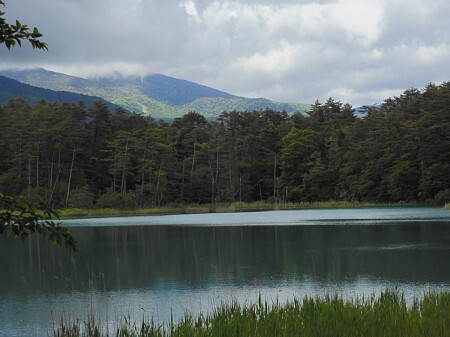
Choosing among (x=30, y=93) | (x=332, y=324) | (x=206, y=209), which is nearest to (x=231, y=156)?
(x=206, y=209)

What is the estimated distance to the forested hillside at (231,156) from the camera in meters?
51.6

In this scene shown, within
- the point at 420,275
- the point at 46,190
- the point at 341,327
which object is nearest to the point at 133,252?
the point at 420,275

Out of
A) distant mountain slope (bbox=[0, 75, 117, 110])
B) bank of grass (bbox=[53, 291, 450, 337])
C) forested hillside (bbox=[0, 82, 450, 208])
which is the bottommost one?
bank of grass (bbox=[53, 291, 450, 337])

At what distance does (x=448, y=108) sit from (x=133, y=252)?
38.6 meters

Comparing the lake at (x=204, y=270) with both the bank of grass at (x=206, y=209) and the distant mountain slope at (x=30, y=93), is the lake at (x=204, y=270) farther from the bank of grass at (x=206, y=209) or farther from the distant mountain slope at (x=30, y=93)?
the distant mountain slope at (x=30, y=93)

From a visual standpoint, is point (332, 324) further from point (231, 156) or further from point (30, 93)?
point (30, 93)

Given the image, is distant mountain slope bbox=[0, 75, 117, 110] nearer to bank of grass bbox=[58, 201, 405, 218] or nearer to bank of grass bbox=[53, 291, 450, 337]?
bank of grass bbox=[58, 201, 405, 218]

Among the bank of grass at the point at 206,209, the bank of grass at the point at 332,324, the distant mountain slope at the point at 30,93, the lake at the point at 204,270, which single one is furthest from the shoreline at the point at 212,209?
the distant mountain slope at the point at 30,93

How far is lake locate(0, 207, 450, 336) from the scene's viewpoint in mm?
10828

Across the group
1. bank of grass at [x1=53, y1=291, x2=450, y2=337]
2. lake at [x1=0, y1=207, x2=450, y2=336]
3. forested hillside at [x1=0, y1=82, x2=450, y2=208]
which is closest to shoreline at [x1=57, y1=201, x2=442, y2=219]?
forested hillside at [x1=0, y1=82, x2=450, y2=208]

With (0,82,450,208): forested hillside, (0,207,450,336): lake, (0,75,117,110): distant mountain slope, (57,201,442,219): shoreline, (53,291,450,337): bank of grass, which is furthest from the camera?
(0,75,117,110): distant mountain slope

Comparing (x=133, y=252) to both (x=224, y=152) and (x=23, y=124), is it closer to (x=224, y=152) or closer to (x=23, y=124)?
(x=23, y=124)

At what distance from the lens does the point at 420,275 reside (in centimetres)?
1310

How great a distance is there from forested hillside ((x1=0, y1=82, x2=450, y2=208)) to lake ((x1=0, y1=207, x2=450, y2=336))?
25.3 meters
